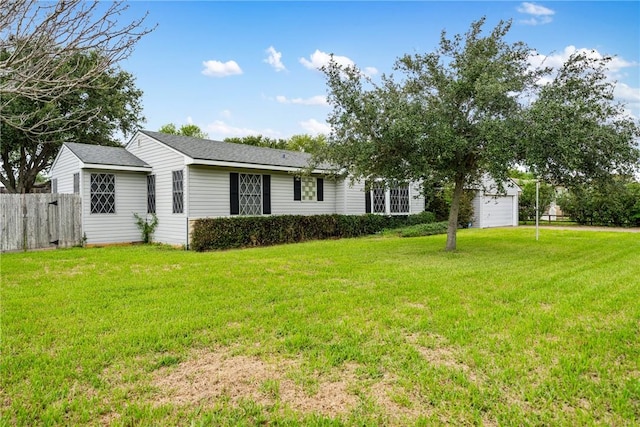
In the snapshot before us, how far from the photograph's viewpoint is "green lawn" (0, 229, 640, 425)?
106 inches

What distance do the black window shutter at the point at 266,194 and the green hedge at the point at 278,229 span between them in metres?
0.73

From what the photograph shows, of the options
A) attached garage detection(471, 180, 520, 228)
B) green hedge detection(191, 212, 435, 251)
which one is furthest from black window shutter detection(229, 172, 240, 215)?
attached garage detection(471, 180, 520, 228)

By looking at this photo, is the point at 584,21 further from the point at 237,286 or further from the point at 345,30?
the point at 237,286

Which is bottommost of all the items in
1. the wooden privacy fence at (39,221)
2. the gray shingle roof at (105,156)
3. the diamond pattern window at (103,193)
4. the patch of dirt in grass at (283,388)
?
the patch of dirt in grass at (283,388)

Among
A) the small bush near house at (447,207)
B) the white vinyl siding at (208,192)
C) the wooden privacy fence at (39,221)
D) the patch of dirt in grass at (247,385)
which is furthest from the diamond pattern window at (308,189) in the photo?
the patch of dirt in grass at (247,385)

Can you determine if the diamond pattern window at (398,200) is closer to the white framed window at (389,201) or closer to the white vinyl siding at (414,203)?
the white framed window at (389,201)

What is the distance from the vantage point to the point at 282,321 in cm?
452

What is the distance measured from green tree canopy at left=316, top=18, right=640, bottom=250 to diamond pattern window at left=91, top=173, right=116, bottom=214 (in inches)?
311

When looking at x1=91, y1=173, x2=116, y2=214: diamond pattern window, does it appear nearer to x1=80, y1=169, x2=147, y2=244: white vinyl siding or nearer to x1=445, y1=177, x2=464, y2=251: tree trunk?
x1=80, y1=169, x2=147, y2=244: white vinyl siding

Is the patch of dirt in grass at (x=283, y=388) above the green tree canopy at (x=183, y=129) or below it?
below

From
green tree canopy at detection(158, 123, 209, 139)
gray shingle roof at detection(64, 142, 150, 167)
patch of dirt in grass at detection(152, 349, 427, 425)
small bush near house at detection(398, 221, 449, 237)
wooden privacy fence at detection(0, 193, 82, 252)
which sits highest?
green tree canopy at detection(158, 123, 209, 139)

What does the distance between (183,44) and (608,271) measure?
11.5 metres

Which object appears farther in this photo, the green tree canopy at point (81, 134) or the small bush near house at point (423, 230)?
the green tree canopy at point (81, 134)

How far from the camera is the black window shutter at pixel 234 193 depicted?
1341 centimetres
